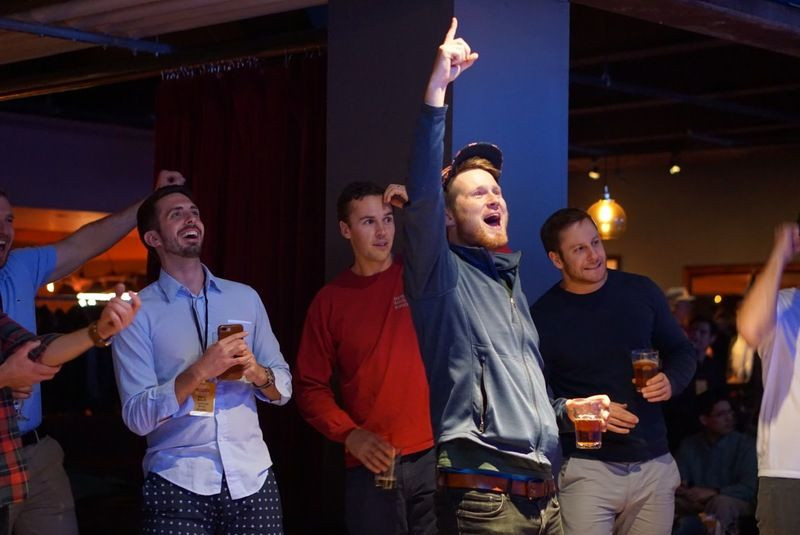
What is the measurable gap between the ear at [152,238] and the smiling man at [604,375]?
4.51 ft

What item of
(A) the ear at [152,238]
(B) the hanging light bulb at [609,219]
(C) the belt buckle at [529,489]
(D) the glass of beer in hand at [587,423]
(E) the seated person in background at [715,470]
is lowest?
(E) the seated person in background at [715,470]

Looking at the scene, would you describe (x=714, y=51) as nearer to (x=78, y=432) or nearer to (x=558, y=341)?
(x=558, y=341)

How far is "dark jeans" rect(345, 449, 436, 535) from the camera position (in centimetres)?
382

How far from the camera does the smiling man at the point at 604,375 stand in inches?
159

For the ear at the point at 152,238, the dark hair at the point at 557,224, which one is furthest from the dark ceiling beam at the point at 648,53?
the ear at the point at 152,238

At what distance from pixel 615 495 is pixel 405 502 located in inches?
29.6

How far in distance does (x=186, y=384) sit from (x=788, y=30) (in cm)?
335

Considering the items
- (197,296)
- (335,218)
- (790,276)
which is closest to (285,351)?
(335,218)

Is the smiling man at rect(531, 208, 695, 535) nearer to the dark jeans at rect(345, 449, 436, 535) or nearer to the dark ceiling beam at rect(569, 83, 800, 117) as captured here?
the dark jeans at rect(345, 449, 436, 535)

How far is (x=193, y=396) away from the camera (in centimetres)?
345

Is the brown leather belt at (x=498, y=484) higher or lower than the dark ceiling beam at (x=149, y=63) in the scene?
lower

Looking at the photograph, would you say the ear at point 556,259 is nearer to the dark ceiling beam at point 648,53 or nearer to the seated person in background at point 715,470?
the seated person in background at point 715,470

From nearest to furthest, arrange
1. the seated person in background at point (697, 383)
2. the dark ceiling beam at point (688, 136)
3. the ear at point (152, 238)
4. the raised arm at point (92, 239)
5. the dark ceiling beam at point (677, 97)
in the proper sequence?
the ear at point (152, 238) → the raised arm at point (92, 239) → the seated person in background at point (697, 383) → the dark ceiling beam at point (677, 97) → the dark ceiling beam at point (688, 136)

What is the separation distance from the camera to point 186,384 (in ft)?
11.0
